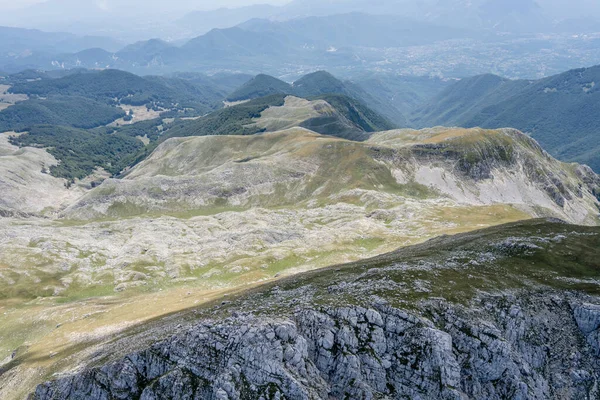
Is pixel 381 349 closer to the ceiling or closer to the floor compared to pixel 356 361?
closer to the ceiling

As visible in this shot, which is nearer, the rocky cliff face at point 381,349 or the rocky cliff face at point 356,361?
the rocky cliff face at point 356,361

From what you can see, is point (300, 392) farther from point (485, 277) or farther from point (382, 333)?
point (485, 277)

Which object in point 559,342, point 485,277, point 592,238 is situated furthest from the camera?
point 592,238

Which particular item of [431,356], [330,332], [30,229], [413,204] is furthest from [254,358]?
[30,229]

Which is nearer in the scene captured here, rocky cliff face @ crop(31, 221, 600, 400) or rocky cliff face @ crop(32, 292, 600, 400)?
rocky cliff face @ crop(32, 292, 600, 400)

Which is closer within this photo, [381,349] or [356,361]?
[356,361]

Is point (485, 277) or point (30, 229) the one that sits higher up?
point (485, 277)

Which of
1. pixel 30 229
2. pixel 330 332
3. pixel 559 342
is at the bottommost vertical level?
pixel 30 229

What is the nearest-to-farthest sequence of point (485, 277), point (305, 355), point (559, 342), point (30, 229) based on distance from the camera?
point (305, 355) → point (559, 342) → point (485, 277) → point (30, 229)
